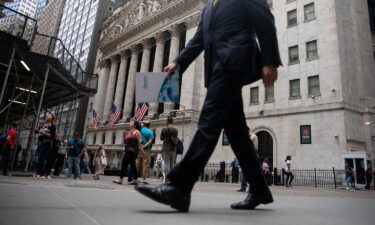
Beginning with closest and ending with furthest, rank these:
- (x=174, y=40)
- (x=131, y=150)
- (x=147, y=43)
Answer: (x=131, y=150)
(x=174, y=40)
(x=147, y=43)

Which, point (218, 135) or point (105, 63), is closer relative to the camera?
point (218, 135)

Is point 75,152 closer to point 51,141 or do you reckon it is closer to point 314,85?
point 51,141

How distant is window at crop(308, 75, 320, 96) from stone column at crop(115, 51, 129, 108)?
2984 centimetres

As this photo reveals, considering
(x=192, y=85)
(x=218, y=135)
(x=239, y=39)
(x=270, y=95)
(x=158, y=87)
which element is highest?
(x=192, y=85)

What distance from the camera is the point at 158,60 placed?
3888cm

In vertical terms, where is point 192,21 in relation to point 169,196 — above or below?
above

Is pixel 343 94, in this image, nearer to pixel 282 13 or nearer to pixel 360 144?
pixel 360 144

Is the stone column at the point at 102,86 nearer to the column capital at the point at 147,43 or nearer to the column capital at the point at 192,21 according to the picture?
the column capital at the point at 147,43

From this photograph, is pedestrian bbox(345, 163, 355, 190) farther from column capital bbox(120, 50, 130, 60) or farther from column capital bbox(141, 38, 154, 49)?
column capital bbox(120, 50, 130, 60)

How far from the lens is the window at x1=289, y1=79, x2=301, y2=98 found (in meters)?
25.8

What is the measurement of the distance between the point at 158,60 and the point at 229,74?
1474 inches

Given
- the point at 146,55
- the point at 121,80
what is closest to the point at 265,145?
the point at 146,55

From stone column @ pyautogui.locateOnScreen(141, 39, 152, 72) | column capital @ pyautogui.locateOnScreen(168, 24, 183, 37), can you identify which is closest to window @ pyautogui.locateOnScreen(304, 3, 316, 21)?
column capital @ pyautogui.locateOnScreen(168, 24, 183, 37)

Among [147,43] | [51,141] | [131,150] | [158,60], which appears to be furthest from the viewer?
[147,43]
